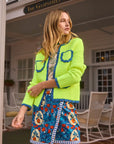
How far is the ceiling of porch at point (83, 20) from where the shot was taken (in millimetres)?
5656

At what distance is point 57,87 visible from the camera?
1134 mm

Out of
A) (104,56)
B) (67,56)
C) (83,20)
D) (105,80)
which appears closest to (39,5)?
(83,20)

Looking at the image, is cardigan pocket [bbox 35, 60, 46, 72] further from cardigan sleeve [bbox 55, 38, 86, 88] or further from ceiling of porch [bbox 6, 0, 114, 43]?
ceiling of porch [bbox 6, 0, 114, 43]

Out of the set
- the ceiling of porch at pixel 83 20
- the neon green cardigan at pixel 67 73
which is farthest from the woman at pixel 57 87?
the ceiling of porch at pixel 83 20

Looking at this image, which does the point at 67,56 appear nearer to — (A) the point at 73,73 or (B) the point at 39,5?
(A) the point at 73,73

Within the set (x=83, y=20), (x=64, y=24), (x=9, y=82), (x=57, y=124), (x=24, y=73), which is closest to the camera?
(x=57, y=124)

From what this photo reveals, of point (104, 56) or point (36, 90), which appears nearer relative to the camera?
point (36, 90)

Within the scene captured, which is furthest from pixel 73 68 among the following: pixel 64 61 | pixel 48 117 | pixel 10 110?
pixel 10 110

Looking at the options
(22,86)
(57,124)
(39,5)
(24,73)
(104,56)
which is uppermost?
(39,5)

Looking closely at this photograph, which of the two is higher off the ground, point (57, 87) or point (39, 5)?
point (39, 5)

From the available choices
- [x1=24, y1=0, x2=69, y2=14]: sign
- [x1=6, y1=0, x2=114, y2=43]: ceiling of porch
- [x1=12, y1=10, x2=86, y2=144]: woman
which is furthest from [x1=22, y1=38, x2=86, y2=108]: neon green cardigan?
[x1=6, y1=0, x2=114, y2=43]: ceiling of porch

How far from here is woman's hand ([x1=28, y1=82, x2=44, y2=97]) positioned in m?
1.17

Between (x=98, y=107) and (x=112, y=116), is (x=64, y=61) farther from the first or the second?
(x=112, y=116)

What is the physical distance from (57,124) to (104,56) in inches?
281
